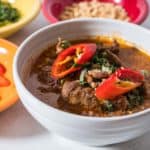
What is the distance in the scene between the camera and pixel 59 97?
1.03 meters

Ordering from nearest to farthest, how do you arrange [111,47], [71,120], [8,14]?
[71,120], [111,47], [8,14]

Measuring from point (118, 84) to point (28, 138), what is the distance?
25 cm

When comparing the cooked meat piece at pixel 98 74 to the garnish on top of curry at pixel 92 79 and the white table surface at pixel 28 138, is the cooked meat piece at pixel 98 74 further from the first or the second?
the white table surface at pixel 28 138

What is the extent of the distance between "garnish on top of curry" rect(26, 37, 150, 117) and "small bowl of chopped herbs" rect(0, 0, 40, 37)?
0.70ft

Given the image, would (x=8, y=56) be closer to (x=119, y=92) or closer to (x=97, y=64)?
(x=97, y=64)

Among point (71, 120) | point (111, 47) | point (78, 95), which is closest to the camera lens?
point (71, 120)

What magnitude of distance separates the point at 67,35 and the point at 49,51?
0.21ft

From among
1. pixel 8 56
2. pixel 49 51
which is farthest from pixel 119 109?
pixel 8 56

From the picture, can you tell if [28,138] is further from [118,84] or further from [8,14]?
[8,14]

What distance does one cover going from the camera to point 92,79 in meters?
1.04

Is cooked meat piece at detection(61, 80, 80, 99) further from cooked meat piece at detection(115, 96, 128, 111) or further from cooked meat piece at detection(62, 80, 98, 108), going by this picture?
cooked meat piece at detection(115, 96, 128, 111)

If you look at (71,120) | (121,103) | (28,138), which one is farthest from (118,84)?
(28,138)

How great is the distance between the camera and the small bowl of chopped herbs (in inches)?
53.0

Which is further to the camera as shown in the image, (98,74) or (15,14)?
(15,14)
